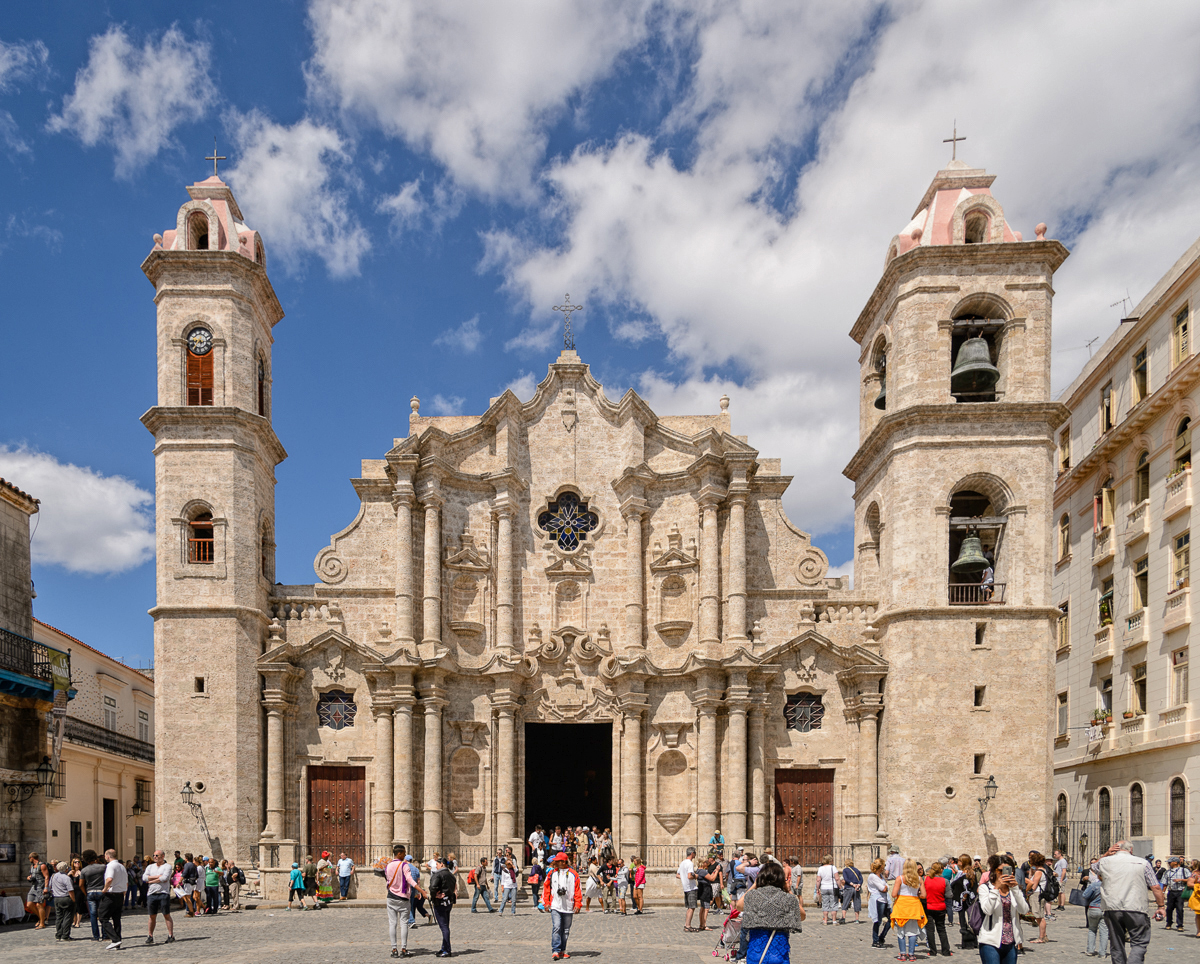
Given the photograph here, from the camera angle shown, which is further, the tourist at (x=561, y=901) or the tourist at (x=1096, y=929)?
the tourist at (x=1096, y=929)

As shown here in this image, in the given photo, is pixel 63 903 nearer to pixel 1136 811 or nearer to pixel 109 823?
pixel 109 823

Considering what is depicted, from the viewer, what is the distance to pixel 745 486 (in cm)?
2947

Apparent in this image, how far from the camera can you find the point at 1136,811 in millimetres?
27078

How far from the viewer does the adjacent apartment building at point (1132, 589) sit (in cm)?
2573

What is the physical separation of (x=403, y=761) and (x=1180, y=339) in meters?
23.4

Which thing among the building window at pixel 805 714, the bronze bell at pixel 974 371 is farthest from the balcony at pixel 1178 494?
the building window at pixel 805 714

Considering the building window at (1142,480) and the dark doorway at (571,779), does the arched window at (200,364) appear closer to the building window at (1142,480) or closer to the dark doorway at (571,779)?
the dark doorway at (571,779)

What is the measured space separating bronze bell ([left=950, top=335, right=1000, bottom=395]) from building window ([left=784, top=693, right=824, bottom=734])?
9150 millimetres

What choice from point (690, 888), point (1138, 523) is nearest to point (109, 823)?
point (690, 888)

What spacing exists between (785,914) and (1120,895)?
503 centimetres

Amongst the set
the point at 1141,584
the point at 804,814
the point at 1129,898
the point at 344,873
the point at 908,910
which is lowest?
the point at 344,873

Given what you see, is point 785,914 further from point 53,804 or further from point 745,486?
point 53,804

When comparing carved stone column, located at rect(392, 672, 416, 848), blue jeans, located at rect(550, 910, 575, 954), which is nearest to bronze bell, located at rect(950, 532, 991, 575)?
carved stone column, located at rect(392, 672, 416, 848)

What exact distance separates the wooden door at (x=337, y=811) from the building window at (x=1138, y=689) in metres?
20.9
